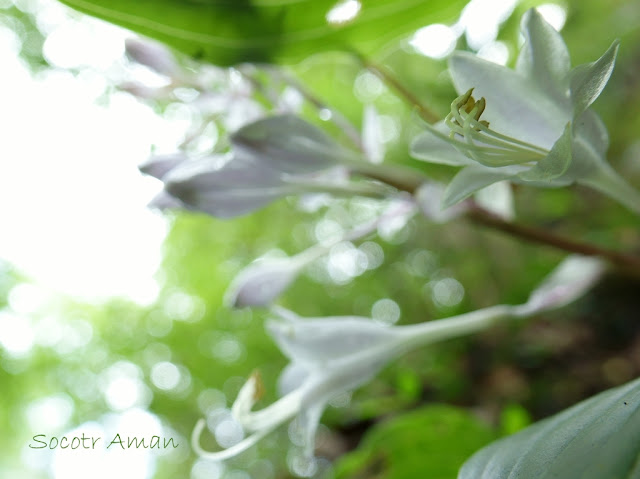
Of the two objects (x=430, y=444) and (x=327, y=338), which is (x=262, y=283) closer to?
(x=327, y=338)

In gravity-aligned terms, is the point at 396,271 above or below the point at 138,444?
below

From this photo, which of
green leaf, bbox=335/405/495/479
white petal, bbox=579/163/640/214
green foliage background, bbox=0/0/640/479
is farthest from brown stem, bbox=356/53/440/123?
green foliage background, bbox=0/0/640/479

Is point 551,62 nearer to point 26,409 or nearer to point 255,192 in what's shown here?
point 255,192

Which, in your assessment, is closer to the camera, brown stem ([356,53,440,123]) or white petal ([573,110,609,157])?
white petal ([573,110,609,157])

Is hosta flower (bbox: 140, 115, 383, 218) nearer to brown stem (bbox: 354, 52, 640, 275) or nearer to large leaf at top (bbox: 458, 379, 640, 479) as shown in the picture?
brown stem (bbox: 354, 52, 640, 275)

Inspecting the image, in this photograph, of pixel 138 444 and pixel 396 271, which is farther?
pixel 396 271

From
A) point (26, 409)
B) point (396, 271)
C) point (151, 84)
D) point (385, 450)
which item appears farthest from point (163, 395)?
point (151, 84)
